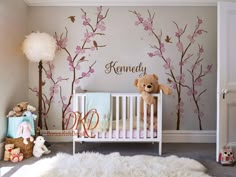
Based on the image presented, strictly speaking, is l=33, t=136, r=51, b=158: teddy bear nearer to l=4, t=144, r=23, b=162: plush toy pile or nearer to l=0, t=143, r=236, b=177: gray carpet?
l=0, t=143, r=236, b=177: gray carpet

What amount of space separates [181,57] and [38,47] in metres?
1.92

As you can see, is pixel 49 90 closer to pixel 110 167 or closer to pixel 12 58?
pixel 12 58

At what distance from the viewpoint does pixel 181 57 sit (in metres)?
4.16

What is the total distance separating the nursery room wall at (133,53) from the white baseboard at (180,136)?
13 cm

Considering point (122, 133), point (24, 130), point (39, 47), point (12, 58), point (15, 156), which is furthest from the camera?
point (39, 47)

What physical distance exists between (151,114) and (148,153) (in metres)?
0.52

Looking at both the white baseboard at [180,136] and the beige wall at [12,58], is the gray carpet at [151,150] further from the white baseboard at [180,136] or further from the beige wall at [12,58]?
the beige wall at [12,58]

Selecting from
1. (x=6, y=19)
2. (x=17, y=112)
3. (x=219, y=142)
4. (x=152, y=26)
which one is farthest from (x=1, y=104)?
(x=219, y=142)

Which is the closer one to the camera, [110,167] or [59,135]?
[110,167]

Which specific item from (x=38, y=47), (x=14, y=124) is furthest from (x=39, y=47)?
(x=14, y=124)

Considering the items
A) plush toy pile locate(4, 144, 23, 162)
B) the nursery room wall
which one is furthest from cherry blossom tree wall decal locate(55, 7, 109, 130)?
plush toy pile locate(4, 144, 23, 162)

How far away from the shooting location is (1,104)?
3.35m

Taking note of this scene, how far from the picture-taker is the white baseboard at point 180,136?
164 inches

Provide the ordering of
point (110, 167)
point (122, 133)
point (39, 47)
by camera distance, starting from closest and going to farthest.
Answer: point (110, 167), point (122, 133), point (39, 47)
